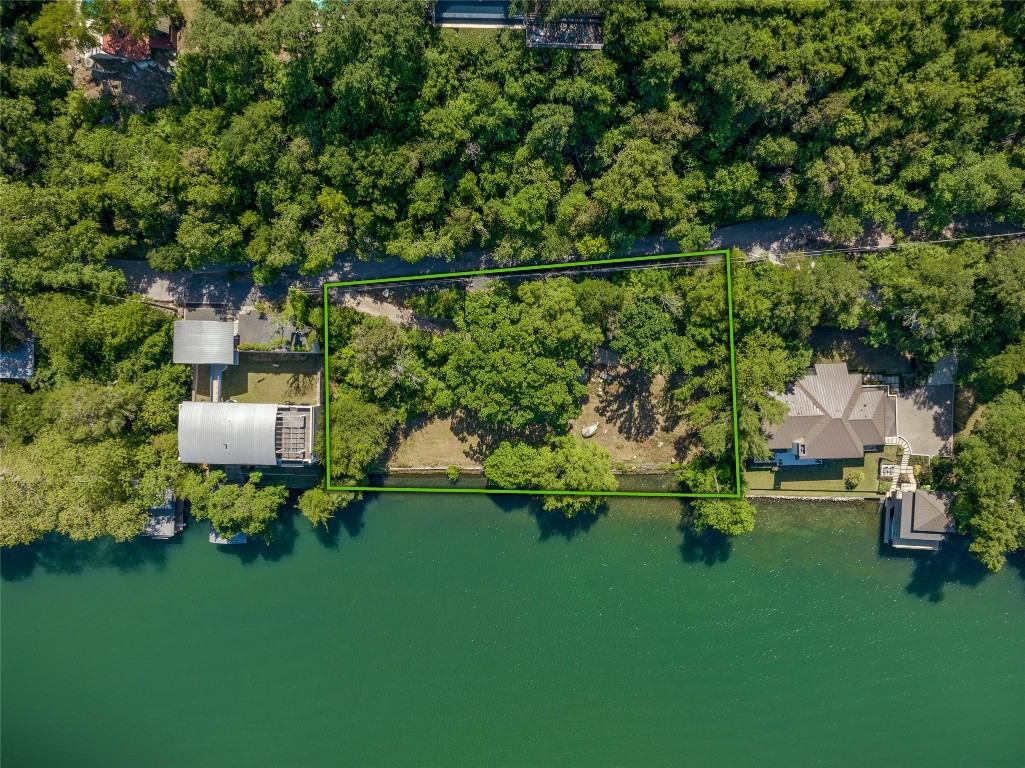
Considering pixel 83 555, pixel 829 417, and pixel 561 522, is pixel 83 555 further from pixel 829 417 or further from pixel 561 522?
pixel 829 417

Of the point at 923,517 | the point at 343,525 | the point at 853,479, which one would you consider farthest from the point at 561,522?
the point at 923,517

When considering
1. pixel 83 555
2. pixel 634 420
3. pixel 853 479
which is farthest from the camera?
pixel 83 555

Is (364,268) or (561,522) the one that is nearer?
(364,268)

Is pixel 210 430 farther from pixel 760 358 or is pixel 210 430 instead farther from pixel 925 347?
pixel 925 347

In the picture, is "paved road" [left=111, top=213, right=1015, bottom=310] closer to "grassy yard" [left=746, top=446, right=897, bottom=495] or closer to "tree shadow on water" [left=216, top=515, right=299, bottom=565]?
"grassy yard" [left=746, top=446, right=897, bottom=495]

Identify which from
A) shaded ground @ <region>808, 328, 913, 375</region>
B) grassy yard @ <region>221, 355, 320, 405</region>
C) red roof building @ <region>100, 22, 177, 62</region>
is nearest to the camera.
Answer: red roof building @ <region>100, 22, 177, 62</region>

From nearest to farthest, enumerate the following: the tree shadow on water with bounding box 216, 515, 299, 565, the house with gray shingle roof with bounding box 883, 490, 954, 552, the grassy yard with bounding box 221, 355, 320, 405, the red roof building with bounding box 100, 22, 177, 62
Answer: the red roof building with bounding box 100, 22, 177, 62, the house with gray shingle roof with bounding box 883, 490, 954, 552, the grassy yard with bounding box 221, 355, 320, 405, the tree shadow on water with bounding box 216, 515, 299, 565

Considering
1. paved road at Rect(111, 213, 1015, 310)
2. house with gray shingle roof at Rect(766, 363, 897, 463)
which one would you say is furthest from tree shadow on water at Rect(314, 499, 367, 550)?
house with gray shingle roof at Rect(766, 363, 897, 463)
